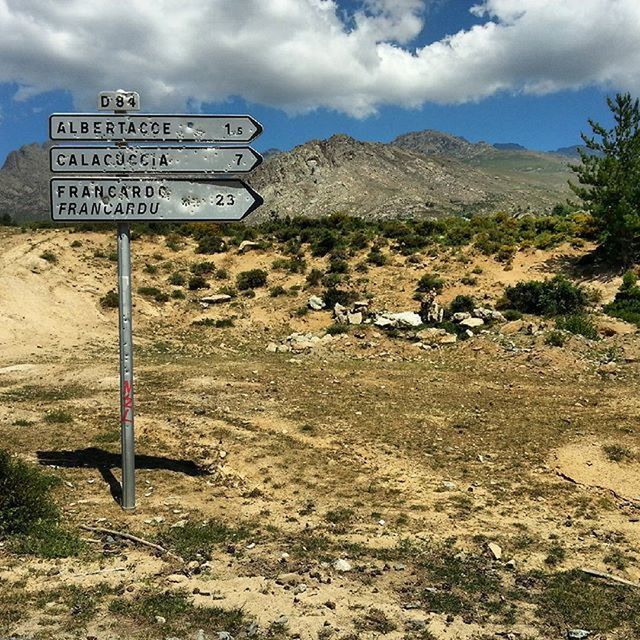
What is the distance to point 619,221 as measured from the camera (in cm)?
2453

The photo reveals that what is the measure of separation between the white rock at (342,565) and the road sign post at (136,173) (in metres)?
2.62

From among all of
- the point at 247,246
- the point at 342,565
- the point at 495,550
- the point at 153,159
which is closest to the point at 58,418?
the point at 153,159

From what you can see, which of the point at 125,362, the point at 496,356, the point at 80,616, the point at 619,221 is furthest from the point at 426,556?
the point at 619,221

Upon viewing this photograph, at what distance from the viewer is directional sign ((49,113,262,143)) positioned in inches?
240

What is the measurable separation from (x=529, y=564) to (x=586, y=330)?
44.2 ft

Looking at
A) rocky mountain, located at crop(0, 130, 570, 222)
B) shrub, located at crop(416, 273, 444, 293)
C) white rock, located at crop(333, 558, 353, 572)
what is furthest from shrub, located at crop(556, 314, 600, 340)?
rocky mountain, located at crop(0, 130, 570, 222)

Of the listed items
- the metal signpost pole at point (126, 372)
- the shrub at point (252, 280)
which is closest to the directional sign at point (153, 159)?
the metal signpost pole at point (126, 372)

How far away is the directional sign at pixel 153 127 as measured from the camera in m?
6.11

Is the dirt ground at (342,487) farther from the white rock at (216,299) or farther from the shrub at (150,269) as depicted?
the shrub at (150,269)

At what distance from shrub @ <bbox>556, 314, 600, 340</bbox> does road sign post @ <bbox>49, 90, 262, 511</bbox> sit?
1422cm

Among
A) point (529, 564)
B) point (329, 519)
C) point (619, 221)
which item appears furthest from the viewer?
point (619, 221)

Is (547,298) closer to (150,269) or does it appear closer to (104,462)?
(104,462)

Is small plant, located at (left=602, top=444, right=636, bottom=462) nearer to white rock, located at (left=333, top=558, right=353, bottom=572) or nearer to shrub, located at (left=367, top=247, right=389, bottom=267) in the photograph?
white rock, located at (left=333, top=558, right=353, bottom=572)

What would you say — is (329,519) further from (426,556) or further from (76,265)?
(76,265)
